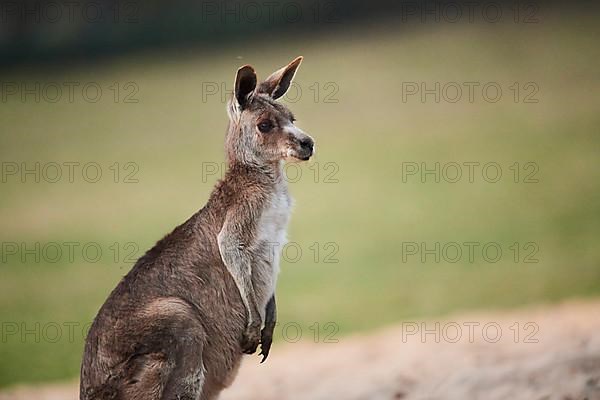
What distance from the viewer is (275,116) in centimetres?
537

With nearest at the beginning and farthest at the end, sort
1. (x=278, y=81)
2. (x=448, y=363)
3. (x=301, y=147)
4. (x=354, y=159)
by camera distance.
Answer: (x=301, y=147) < (x=278, y=81) < (x=448, y=363) < (x=354, y=159)

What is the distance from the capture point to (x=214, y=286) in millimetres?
5262

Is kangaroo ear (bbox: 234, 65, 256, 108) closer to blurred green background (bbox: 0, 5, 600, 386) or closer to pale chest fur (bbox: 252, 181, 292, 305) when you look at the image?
pale chest fur (bbox: 252, 181, 292, 305)

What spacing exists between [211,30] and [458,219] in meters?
4.26

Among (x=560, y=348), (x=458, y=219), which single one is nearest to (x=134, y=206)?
(x=458, y=219)

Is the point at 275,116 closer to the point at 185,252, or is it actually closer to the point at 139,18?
the point at 185,252

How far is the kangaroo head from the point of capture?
528cm

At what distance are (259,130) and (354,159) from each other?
25.7ft

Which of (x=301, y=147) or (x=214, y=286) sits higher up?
(x=301, y=147)

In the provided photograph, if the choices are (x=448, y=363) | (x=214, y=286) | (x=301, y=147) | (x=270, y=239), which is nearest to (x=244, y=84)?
(x=301, y=147)

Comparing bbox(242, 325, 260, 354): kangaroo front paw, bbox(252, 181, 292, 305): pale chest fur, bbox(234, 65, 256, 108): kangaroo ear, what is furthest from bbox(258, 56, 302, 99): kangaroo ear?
bbox(242, 325, 260, 354): kangaroo front paw

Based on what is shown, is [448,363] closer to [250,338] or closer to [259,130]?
[250,338]

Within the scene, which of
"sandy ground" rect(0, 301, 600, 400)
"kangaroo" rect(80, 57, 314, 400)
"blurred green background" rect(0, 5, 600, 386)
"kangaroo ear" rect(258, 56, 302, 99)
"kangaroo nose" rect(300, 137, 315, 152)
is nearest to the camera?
"kangaroo" rect(80, 57, 314, 400)

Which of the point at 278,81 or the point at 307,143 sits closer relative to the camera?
the point at 307,143
